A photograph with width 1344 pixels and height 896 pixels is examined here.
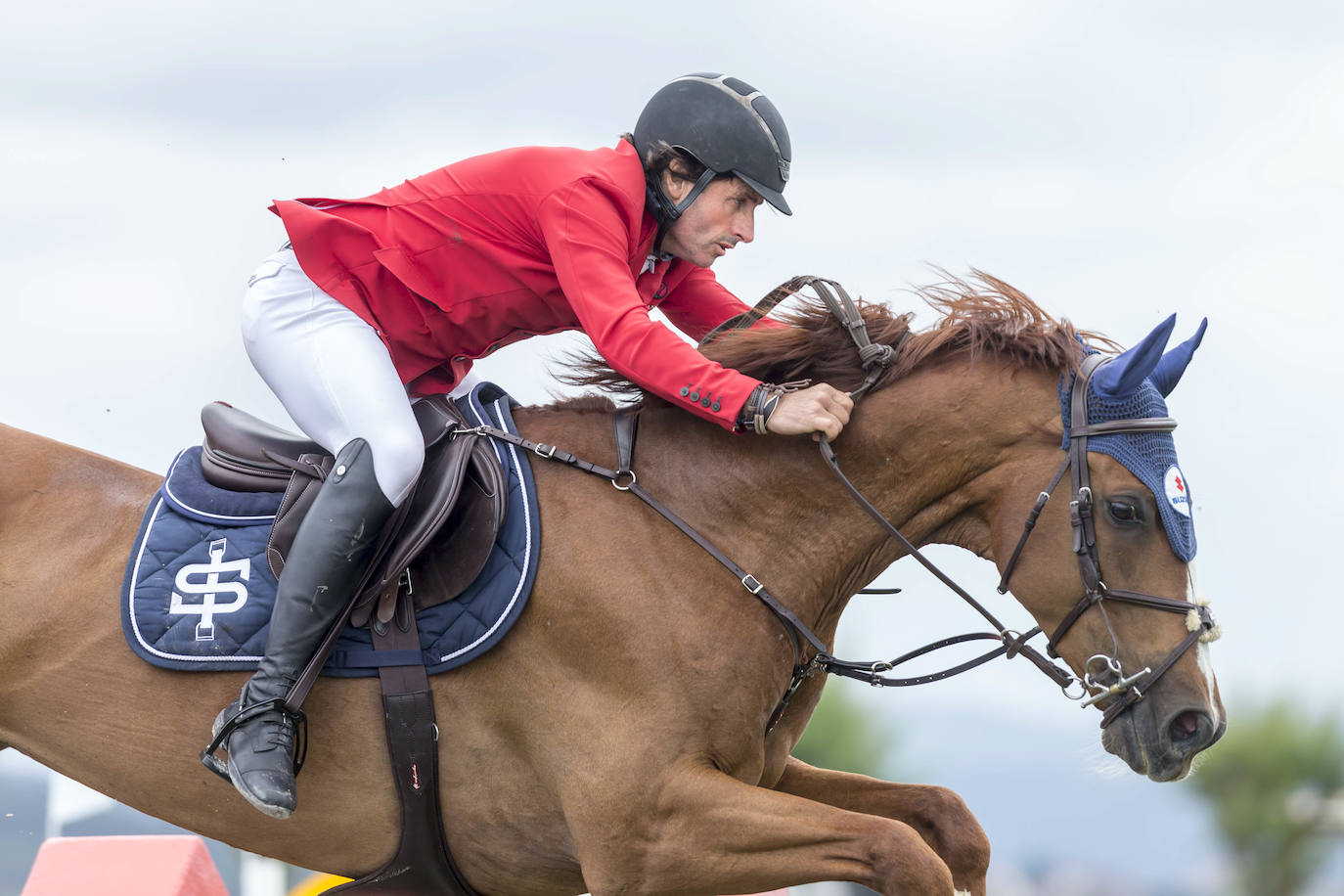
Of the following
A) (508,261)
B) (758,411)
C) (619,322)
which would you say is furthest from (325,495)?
(758,411)

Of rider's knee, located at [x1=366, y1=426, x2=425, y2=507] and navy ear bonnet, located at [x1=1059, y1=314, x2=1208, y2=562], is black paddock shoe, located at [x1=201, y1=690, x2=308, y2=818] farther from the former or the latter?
navy ear bonnet, located at [x1=1059, y1=314, x2=1208, y2=562]

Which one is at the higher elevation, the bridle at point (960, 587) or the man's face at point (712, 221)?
the man's face at point (712, 221)

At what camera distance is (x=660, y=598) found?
3.83m

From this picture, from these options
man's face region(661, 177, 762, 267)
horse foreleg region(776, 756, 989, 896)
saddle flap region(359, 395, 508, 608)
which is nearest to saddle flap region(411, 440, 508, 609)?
saddle flap region(359, 395, 508, 608)

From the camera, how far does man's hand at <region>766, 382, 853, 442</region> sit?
375 cm

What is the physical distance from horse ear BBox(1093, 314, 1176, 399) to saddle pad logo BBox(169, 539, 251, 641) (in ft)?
8.11

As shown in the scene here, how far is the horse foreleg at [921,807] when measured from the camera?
4.18 m

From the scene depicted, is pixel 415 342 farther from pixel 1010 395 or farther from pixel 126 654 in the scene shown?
pixel 1010 395

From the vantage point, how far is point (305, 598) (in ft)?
12.3

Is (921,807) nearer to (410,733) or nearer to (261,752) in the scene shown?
(410,733)

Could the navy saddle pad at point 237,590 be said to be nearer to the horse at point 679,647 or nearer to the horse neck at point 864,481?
the horse at point 679,647

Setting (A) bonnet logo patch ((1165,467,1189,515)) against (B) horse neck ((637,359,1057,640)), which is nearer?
(A) bonnet logo patch ((1165,467,1189,515))

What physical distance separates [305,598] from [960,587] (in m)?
1.84

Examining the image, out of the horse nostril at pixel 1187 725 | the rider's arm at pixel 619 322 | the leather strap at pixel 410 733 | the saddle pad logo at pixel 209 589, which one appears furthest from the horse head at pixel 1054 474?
the saddle pad logo at pixel 209 589
